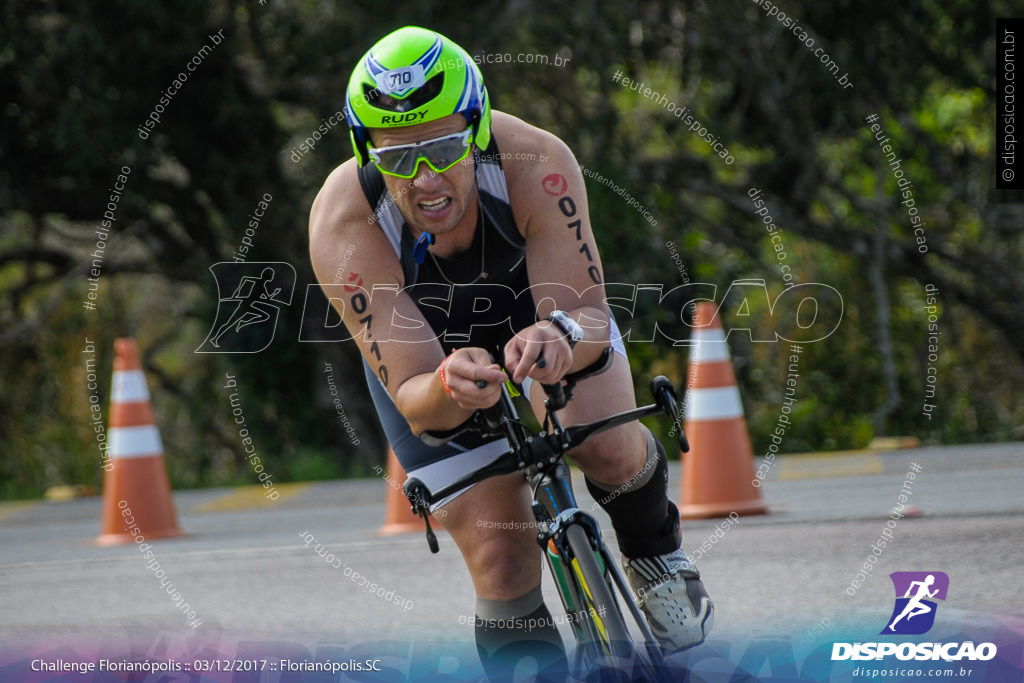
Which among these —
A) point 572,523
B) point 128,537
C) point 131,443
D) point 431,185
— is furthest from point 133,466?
point 572,523

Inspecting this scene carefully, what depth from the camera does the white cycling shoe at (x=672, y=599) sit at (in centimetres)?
342

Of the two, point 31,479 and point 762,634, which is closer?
point 762,634

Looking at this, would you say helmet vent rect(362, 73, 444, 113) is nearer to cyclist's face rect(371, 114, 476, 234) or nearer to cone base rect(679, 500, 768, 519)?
cyclist's face rect(371, 114, 476, 234)

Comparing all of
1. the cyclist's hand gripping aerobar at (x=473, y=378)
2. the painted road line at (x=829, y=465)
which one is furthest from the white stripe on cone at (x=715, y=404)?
the cyclist's hand gripping aerobar at (x=473, y=378)

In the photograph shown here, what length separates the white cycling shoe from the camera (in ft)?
11.2

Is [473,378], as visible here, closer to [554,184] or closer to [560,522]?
[560,522]

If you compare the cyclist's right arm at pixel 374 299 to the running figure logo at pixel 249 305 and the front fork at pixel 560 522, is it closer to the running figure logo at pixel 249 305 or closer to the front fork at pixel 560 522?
the front fork at pixel 560 522

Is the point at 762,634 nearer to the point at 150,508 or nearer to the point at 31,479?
the point at 150,508

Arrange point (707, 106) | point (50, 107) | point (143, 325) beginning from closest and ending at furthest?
point (50, 107) → point (707, 106) → point (143, 325)

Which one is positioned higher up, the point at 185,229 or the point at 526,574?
the point at 185,229

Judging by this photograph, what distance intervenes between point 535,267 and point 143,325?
14.4m

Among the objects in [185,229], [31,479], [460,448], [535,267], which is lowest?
[31,479]

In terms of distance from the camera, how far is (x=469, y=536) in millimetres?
3459

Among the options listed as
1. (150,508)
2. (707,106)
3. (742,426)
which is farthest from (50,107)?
(742,426)
